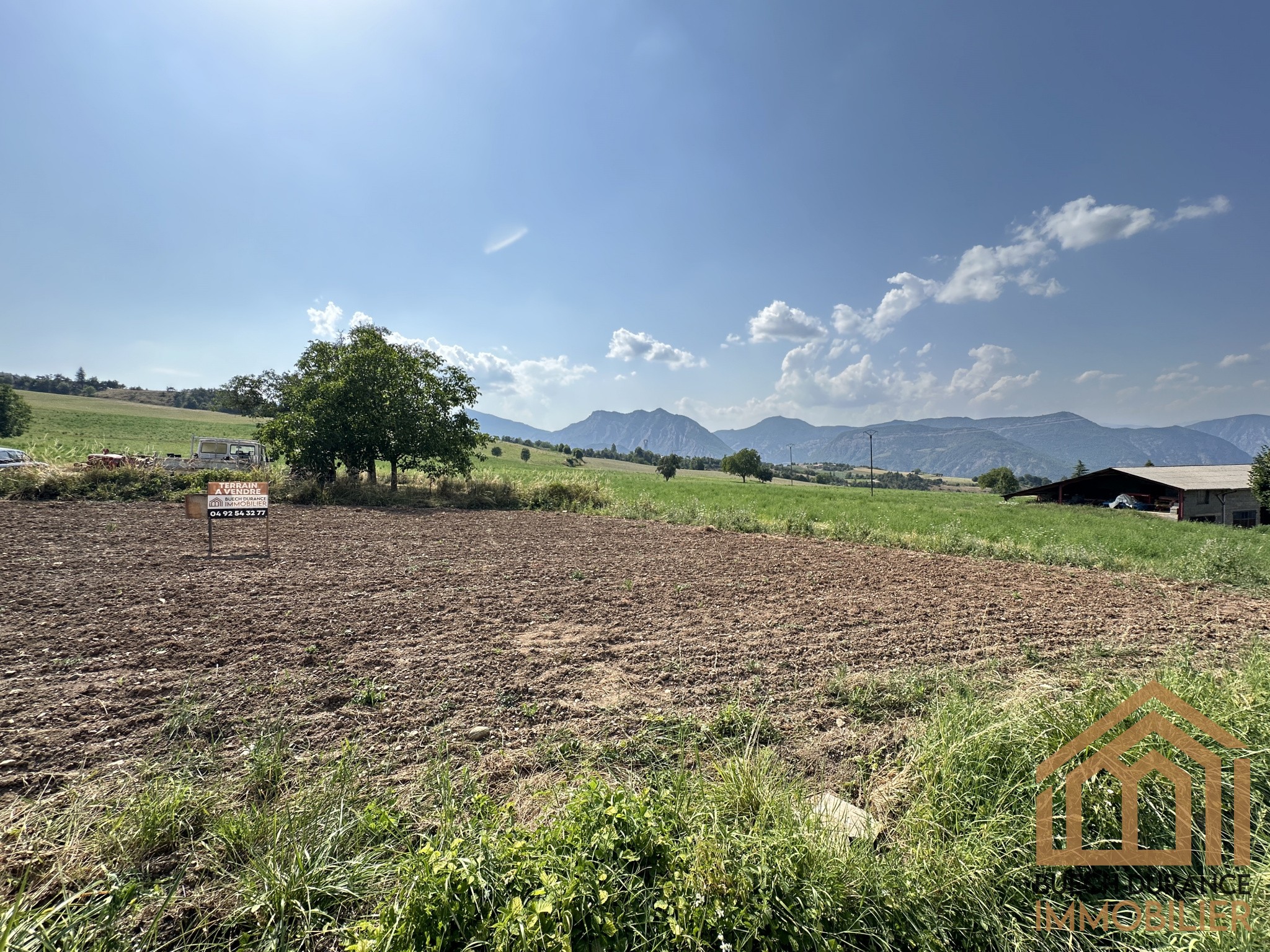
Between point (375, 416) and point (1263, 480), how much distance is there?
44805mm

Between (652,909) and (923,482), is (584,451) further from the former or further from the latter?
(652,909)

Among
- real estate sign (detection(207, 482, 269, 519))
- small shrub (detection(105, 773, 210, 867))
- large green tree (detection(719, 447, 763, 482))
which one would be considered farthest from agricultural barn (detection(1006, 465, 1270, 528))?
real estate sign (detection(207, 482, 269, 519))

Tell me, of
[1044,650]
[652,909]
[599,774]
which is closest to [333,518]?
[599,774]

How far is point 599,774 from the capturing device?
123 inches

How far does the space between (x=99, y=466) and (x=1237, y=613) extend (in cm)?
2909

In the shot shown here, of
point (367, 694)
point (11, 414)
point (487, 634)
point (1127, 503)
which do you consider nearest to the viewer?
point (367, 694)

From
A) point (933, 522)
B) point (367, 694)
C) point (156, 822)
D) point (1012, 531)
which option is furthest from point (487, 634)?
point (1012, 531)

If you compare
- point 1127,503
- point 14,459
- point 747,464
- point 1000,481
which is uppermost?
point 747,464

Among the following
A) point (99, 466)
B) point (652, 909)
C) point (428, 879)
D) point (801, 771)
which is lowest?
point (801, 771)

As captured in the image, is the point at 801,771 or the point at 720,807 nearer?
the point at 720,807

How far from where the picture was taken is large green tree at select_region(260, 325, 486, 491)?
19938mm

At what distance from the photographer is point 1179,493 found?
1242 inches

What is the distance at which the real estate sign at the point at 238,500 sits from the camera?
9016mm

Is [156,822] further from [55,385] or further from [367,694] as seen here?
[55,385]
